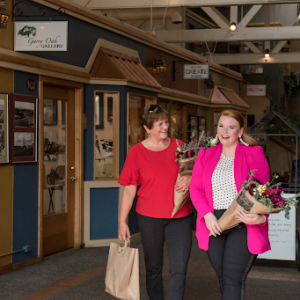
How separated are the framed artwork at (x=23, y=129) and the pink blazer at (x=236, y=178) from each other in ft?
9.84

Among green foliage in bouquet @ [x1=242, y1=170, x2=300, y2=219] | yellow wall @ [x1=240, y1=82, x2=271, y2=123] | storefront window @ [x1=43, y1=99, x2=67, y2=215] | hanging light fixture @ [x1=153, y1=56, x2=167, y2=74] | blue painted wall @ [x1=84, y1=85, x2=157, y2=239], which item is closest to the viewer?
green foliage in bouquet @ [x1=242, y1=170, x2=300, y2=219]

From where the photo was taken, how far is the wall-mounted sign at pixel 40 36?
5500mm

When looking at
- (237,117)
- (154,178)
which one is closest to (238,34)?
(154,178)

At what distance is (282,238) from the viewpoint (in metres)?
5.77

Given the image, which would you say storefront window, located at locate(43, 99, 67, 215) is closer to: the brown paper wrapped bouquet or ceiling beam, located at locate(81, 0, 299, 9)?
ceiling beam, located at locate(81, 0, 299, 9)

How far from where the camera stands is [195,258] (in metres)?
6.26

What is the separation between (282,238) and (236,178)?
10.0ft

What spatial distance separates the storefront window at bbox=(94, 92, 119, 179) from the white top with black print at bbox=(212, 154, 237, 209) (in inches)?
164

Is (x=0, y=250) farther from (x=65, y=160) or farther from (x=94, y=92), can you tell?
(x=94, y=92)

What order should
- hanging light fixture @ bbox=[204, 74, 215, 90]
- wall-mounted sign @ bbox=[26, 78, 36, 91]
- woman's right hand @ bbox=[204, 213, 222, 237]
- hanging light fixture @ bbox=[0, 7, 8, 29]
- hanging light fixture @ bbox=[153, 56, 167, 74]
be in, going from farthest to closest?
hanging light fixture @ bbox=[204, 74, 215, 90]
hanging light fixture @ bbox=[153, 56, 167, 74]
wall-mounted sign @ bbox=[26, 78, 36, 91]
hanging light fixture @ bbox=[0, 7, 8, 29]
woman's right hand @ bbox=[204, 213, 222, 237]

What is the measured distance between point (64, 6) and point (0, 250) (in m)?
3.16

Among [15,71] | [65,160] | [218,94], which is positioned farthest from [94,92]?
[218,94]

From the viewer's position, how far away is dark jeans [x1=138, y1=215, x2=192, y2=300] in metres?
3.49

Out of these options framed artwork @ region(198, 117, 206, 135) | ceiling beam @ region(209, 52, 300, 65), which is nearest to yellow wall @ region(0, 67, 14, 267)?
framed artwork @ region(198, 117, 206, 135)
